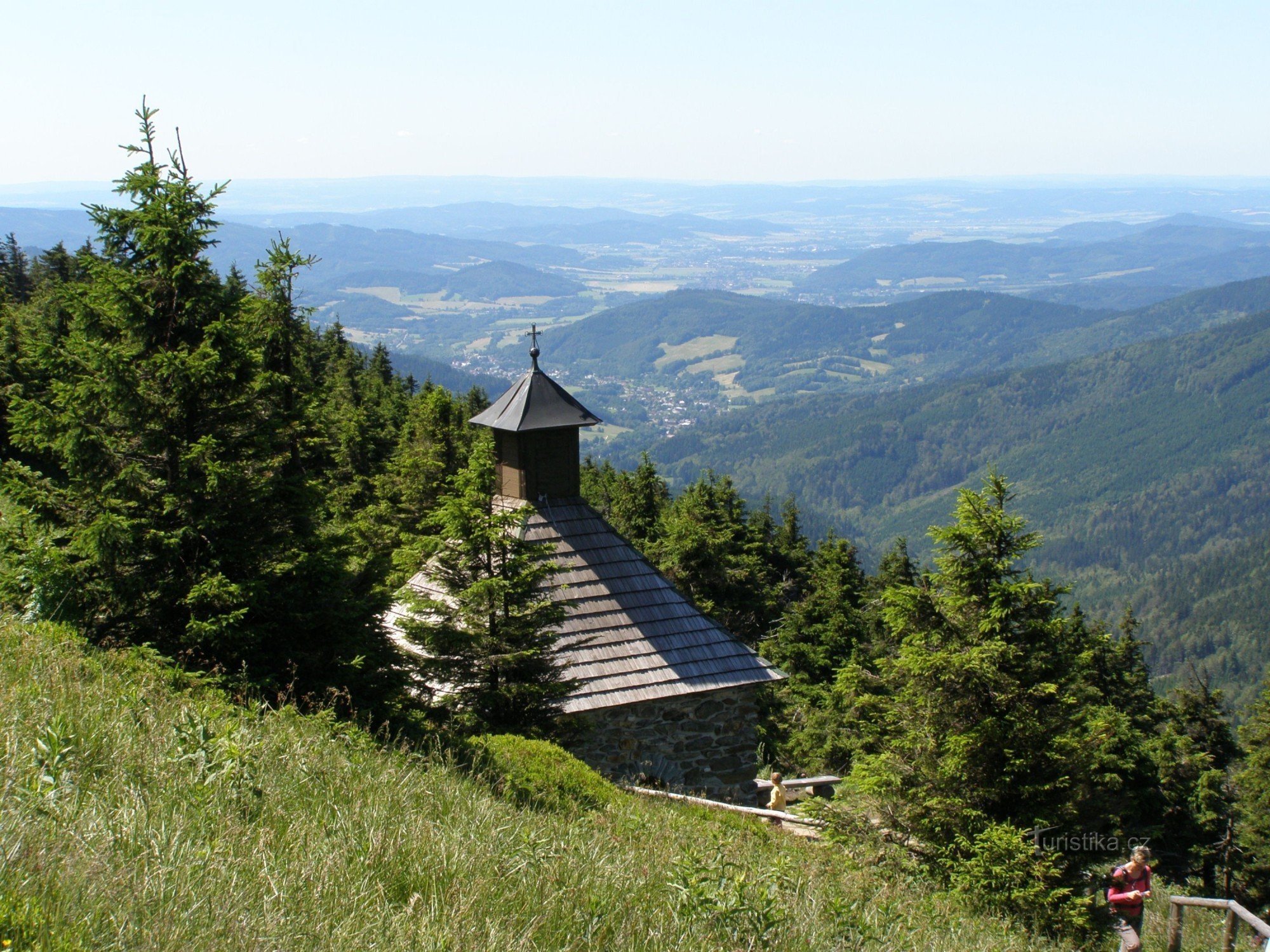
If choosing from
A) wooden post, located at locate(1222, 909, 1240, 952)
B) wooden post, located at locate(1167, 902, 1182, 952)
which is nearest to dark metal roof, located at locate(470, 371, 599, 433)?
wooden post, located at locate(1167, 902, 1182, 952)

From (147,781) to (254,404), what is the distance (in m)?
5.22

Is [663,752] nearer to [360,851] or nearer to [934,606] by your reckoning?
[934,606]

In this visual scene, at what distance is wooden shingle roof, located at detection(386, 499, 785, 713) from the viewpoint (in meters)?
13.2

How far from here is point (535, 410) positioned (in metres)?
14.7

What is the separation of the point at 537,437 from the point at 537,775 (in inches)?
280

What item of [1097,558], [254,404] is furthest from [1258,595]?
[254,404]

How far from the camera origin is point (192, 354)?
28.1 ft

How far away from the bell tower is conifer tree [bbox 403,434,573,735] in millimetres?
2863

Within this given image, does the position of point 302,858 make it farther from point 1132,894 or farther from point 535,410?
point 535,410

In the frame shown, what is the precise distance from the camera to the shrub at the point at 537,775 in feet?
Result: 25.4

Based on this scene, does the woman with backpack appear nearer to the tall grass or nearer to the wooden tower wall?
the tall grass

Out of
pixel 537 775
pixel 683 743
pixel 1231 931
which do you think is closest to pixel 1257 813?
pixel 683 743

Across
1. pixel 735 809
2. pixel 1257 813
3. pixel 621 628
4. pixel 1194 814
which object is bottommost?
pixel 1194 814

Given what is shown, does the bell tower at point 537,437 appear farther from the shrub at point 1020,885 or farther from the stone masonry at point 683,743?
the shrub at point 1020,885
